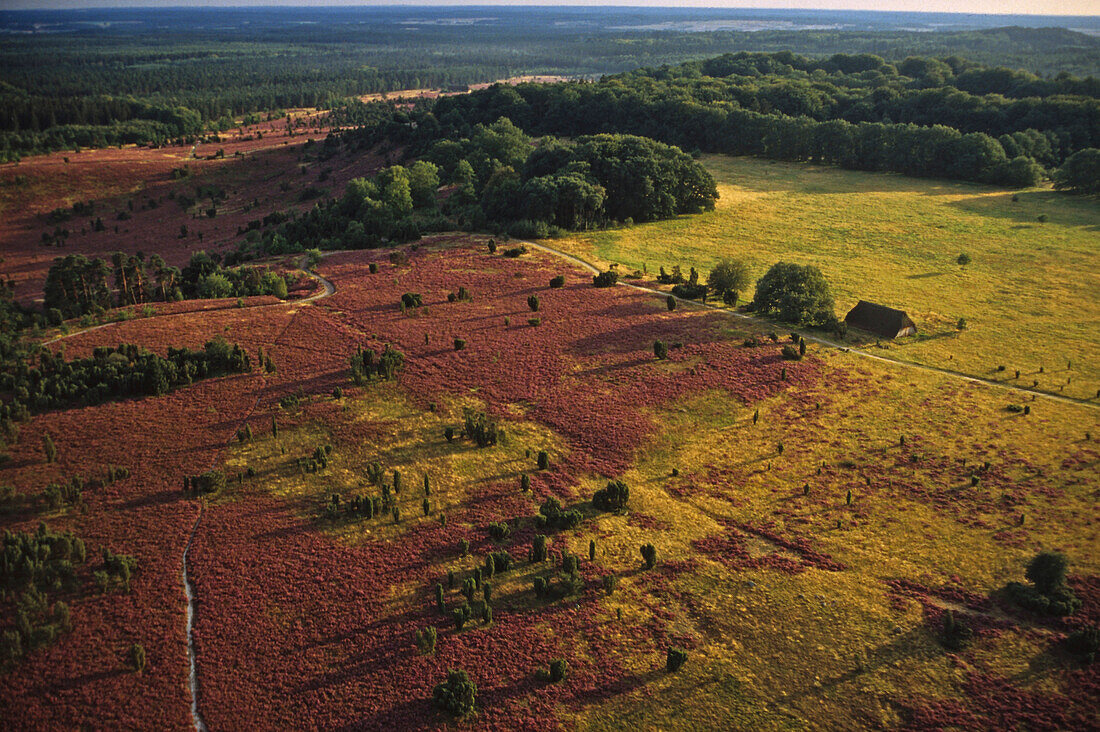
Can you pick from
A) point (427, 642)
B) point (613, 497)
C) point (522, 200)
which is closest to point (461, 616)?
point (427, 642)

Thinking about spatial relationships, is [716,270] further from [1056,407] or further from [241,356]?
[241,356]

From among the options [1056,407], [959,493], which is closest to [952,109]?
[1056,407]

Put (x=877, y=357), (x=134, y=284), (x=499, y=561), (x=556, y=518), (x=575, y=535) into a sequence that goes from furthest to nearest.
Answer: (x=134, y=284) → (x=877, y=357) → (x=556, y=518) → (x=575, y=535) → (x=499, y=561)

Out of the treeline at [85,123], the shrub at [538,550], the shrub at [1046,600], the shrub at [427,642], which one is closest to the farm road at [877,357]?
the shrub at [1046,600]

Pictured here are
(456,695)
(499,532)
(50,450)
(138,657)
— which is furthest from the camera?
(50,450)

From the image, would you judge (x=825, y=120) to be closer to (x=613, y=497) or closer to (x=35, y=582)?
(x=613, y=497)

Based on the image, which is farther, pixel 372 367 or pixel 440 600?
pixel 372 367

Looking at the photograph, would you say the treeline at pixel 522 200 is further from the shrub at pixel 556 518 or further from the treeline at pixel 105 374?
the shrub at pixel 556 518

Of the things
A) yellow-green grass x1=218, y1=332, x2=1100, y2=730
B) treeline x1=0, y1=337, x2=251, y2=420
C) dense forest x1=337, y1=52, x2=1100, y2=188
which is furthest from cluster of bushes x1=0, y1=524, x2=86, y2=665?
dense forest x1=337, y1=52, x2=1100, y2=188
